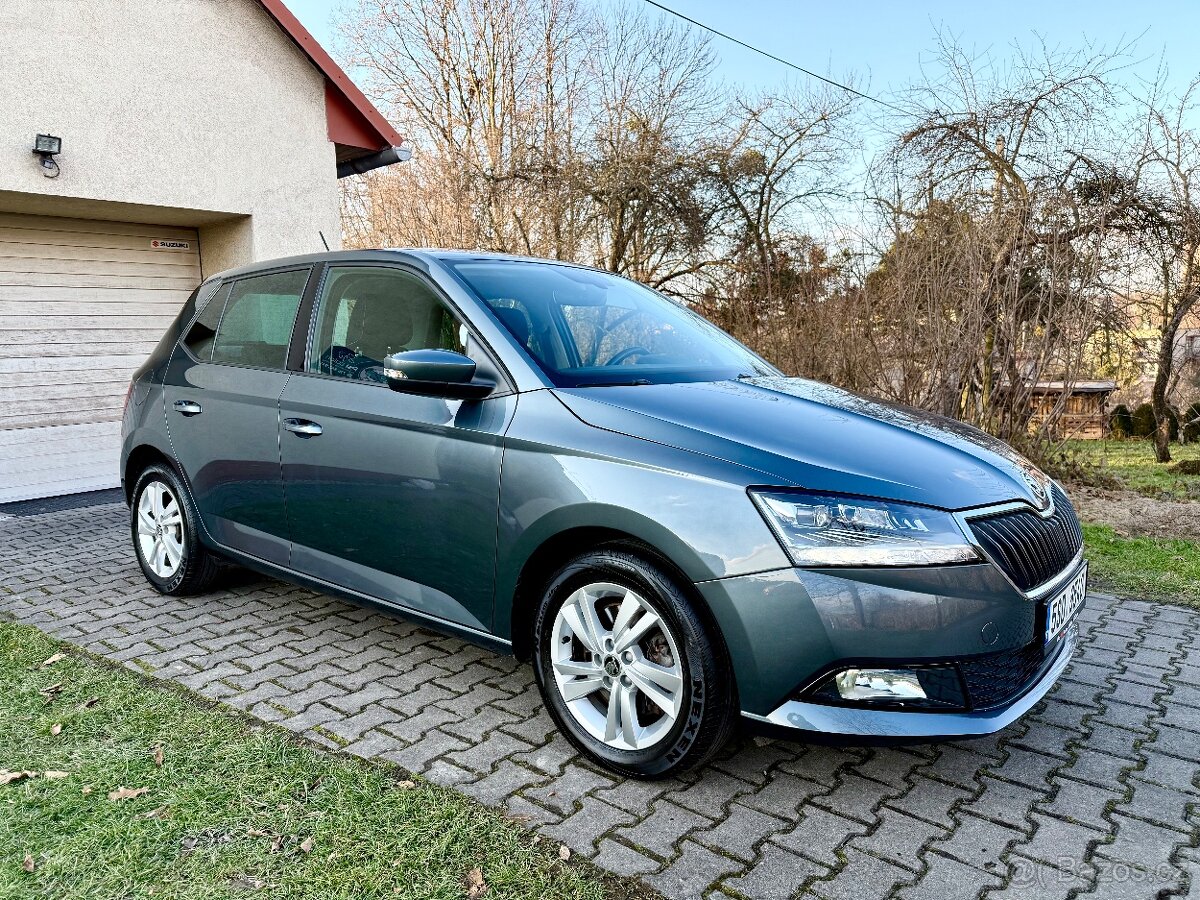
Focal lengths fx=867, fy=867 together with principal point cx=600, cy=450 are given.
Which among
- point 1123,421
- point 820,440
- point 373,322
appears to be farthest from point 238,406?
point 1123,421

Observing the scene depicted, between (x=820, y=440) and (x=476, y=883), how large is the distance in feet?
5.22

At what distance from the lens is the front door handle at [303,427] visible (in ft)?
11.8

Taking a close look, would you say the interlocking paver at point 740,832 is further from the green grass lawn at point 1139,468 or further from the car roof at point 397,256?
the green grass lawn at point 1139,468

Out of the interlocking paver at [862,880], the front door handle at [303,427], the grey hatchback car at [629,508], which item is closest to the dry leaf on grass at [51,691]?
the grey hatchback car at [629,508]

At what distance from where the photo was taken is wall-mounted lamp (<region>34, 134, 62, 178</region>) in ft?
23.3

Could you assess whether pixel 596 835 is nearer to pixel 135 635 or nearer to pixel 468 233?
pixel 135 635

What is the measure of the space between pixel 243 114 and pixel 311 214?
115 centimetres

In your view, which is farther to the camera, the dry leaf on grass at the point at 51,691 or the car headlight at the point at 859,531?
the dry leaf on grass at the point at 51,691

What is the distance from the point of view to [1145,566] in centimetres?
564

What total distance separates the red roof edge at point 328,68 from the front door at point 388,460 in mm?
6389

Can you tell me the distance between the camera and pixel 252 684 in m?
3.56

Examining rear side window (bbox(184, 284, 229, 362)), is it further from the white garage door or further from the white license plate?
the white garage door

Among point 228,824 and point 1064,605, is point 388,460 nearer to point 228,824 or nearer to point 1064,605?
point 228,824

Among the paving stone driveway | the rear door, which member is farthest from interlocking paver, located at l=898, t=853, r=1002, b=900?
the rear door
